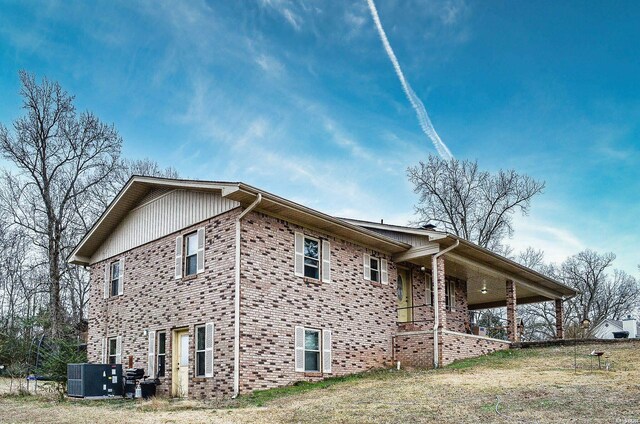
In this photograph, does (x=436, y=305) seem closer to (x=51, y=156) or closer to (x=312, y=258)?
(x=312, y=258)

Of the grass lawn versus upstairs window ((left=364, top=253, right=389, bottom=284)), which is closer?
the grass lawn

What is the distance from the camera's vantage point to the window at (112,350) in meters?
19.4

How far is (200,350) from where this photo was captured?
15.7 m

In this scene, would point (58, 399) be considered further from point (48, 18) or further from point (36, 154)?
point (36, 154)

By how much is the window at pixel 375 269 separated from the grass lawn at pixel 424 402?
11.0ft

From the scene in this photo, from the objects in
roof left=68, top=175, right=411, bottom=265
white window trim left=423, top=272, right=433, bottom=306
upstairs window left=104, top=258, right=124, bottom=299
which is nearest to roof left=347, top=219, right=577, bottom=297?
roof left=68, top=175, right=411, bottom=265

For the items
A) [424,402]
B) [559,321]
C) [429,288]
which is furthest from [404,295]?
[424,402]

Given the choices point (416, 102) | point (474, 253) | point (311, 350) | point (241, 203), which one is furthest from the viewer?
point (416, 102)

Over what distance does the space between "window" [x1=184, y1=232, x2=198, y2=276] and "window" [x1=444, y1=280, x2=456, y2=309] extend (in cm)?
1114

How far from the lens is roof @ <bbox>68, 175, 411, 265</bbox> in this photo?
14925mm

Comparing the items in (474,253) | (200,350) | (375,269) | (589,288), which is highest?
(474,253)

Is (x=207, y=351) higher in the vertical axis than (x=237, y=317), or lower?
lower

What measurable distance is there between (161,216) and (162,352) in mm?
3948

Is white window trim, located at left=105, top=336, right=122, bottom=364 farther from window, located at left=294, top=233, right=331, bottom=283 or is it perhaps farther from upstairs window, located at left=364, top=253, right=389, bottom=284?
upstairs window, located at left=364, top=253, right=389, bottom=284
